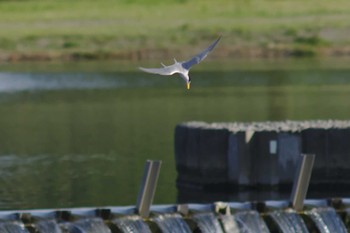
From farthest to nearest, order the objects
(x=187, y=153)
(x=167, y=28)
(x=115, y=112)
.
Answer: (x=167, y=28)
(x=115, y=112)
(x=187, y=153)

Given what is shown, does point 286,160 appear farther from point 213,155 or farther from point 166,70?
point 166,70

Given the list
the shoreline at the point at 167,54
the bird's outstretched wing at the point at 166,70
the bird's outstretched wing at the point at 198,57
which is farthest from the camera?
the shoreline at the point at 167,54

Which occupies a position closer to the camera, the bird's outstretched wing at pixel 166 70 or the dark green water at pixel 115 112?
the bird's outstretched wing at pixel 166 70

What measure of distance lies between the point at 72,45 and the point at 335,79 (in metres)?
21.8

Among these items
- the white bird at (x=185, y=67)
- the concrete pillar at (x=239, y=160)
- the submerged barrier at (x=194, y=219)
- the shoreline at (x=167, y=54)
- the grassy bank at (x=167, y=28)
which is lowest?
the shoreline at (x=167, y=54)

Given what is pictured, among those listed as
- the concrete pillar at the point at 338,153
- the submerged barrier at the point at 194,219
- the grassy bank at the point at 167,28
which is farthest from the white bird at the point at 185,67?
the grassy bank at the point at 167,28

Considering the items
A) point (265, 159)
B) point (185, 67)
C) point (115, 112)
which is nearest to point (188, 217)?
point (185, 67)

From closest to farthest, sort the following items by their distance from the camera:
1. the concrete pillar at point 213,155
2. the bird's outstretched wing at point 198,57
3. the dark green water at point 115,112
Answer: the bird's outstretched wing at point 198,57
the concrete pillar at point 213,155
the dark green water at point 115,112

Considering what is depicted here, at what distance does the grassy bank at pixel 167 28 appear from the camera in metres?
80.5

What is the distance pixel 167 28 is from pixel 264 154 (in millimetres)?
58553

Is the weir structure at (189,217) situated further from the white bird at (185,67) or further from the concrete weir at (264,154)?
the concrete weir at (264,154)

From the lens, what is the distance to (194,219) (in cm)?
2077

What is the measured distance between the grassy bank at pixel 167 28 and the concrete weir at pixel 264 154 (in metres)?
48.7

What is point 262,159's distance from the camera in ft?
96.0
